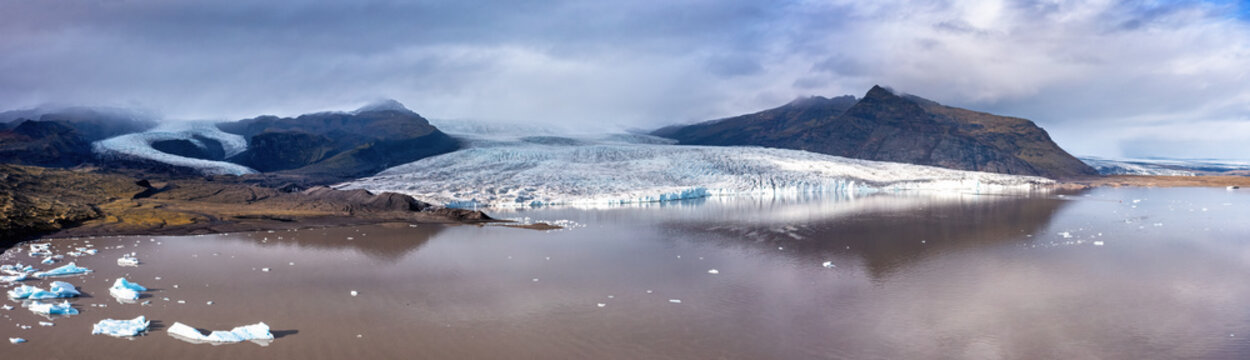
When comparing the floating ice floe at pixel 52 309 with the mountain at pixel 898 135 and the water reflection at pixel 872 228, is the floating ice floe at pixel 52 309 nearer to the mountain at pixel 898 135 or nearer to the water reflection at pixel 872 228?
the water reflection at pixel 872 228

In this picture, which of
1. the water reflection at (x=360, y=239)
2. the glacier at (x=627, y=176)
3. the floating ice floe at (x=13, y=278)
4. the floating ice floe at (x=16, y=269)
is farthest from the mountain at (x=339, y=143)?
the floating ice floe at (x=13, y=278)

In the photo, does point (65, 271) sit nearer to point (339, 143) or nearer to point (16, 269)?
point (16, 269)

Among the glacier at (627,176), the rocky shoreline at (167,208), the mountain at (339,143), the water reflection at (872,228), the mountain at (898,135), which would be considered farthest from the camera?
the mountain at (898,135)

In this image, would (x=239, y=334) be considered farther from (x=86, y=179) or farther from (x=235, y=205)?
(x=86, y=179)

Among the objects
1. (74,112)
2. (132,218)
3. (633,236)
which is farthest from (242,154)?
(633,236)

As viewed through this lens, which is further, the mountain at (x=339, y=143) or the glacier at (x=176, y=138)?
the mountain at (x=339, y=143)

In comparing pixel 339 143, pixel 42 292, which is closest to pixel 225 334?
pixel 42 292

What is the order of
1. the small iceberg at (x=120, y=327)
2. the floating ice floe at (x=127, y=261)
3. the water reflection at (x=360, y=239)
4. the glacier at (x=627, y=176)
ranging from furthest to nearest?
1. the glacier at (x=627, y=176)
2. the water reflection at (x=360, y=239)
3. the floating ice floe at (x=127, y=261)
4. the small iceberg at (x=120, y=327)
